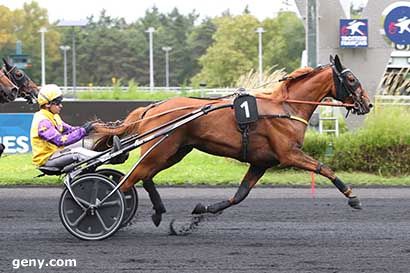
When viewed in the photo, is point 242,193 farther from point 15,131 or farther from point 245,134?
point 15,131

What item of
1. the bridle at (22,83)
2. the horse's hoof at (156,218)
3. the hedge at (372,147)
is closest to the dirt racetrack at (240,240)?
the horse's hoof at (156,218)

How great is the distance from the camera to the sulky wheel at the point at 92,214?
26.8 feet

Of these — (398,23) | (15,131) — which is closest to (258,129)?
(15,131)

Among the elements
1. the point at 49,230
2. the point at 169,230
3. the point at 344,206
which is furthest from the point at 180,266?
the point at 344,206

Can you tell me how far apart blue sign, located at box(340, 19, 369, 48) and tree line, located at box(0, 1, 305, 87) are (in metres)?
22.4

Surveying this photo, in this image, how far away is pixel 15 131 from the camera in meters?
16.8

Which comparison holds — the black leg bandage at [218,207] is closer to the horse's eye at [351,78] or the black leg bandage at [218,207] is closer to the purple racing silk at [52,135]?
the purple racing silk at [52,135]

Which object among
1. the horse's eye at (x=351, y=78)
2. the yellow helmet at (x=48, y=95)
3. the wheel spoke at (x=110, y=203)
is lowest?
the wheel spoke at (x=110, y=203)

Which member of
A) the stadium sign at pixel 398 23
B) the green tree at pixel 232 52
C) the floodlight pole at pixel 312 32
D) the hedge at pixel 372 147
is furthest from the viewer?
→ the green tree at pixel 232 52

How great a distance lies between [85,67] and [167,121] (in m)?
50.6

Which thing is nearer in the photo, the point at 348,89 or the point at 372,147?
the point at 348,89

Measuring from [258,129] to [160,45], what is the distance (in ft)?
177

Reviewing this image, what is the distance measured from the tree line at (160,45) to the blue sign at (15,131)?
2297 cm

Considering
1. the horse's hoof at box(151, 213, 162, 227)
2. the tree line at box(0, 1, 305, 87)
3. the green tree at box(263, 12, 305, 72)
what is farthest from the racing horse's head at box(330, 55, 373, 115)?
the green tree at box(263, 12, 305, 72)
